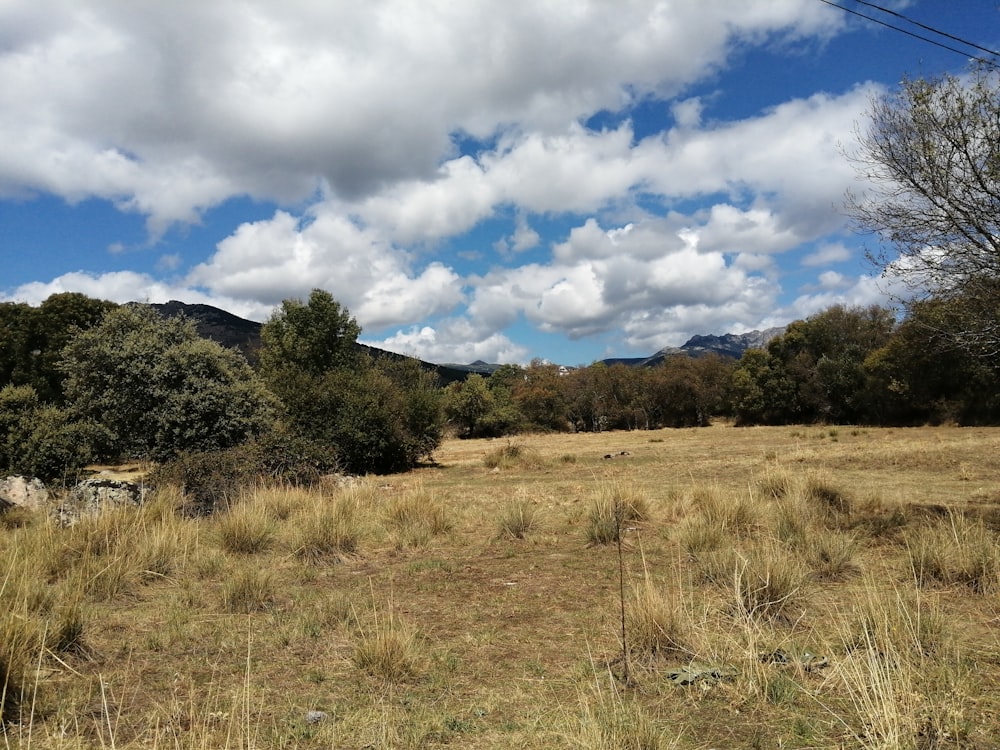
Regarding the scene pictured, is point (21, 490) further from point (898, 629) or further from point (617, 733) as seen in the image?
point (898, 629)

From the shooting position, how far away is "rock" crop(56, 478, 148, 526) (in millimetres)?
8555

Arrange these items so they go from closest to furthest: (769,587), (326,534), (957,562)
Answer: (769,587)
(957,562)
(326,534)

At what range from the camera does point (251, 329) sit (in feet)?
601

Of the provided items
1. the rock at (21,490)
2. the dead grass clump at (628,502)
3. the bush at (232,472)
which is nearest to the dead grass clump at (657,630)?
the dead grass clump at (628,502)

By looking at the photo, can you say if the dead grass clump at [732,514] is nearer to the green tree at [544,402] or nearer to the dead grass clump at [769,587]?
the dead grass clump at [769,587]

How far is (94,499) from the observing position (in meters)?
11.2

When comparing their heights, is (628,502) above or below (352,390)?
below

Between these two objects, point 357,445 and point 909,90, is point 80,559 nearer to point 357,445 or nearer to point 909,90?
point 909,90

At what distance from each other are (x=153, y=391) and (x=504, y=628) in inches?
522

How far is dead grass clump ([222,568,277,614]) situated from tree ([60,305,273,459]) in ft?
33.5

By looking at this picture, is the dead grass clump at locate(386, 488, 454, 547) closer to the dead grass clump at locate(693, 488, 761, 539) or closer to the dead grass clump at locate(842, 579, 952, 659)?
the dead grass clump at locate(693, 488, 761, 539)

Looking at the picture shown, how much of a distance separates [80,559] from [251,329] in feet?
626

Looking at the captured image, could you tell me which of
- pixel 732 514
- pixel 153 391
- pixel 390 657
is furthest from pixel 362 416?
pixel 390 657

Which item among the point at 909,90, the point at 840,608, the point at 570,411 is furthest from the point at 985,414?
the point at 840,608
